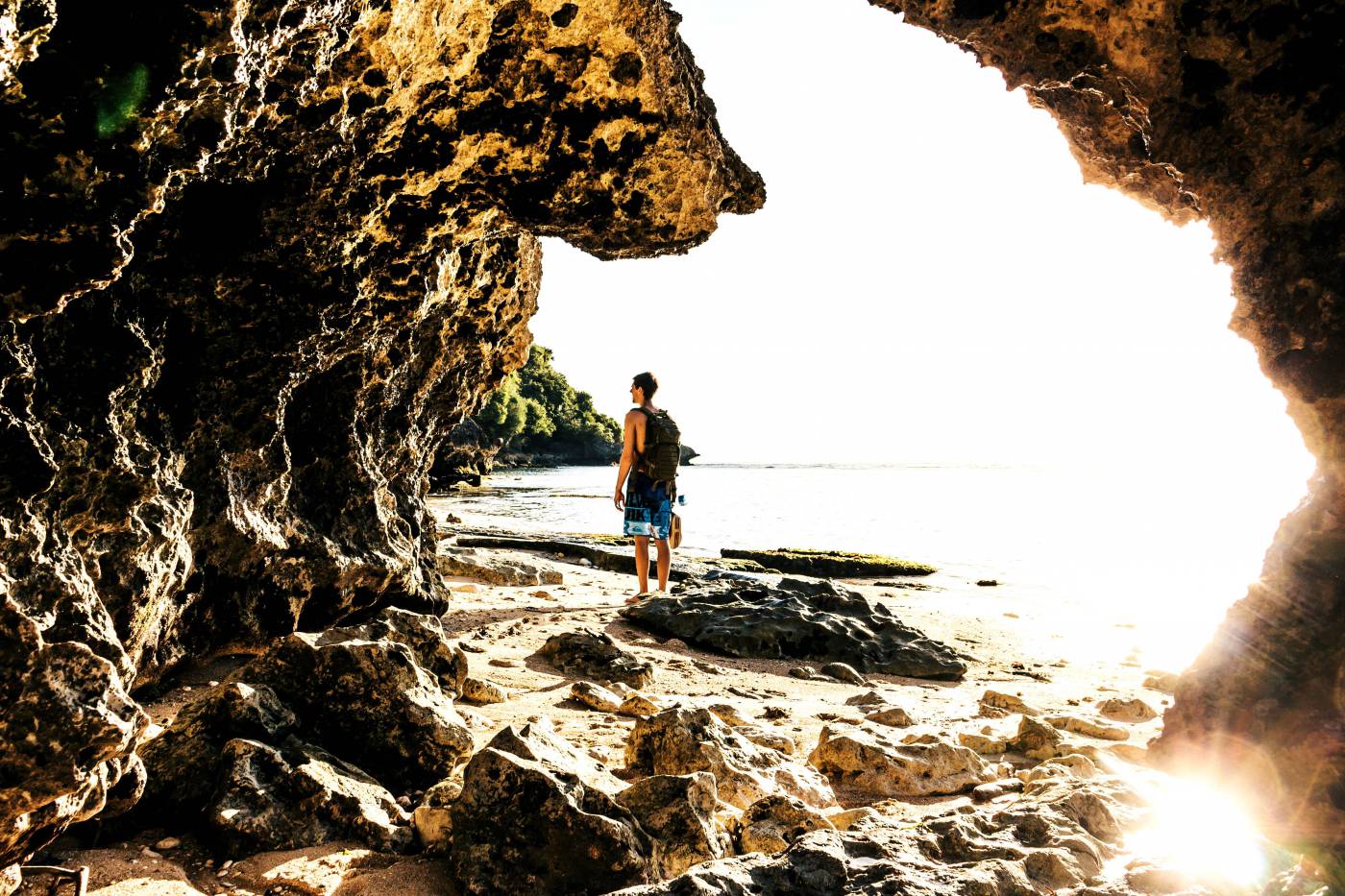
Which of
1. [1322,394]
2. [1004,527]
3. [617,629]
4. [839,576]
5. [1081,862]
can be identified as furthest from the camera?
[1004,527]

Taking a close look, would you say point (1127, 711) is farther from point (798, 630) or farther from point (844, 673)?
point (798, 630)

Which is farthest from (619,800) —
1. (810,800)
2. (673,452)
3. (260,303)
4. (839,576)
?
(839,576)

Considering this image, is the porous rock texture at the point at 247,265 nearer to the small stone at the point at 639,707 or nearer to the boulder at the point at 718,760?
the boulder at the point at 718,760

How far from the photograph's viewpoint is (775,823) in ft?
9.10

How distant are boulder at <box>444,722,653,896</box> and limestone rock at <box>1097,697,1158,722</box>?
4.20m

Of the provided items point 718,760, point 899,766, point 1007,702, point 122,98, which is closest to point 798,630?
point 1007,702

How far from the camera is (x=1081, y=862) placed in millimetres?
2410

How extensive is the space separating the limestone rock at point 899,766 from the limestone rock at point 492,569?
6.27m

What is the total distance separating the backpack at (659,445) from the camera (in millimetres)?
8352

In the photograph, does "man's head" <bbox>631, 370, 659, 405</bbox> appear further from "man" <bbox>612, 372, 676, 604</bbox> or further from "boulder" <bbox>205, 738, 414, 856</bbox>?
"boulder" <bbox>205, 738, 414, 856</bbox>

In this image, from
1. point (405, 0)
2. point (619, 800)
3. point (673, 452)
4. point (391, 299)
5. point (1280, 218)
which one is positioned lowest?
point (619, 800)

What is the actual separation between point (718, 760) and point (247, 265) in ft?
11.1

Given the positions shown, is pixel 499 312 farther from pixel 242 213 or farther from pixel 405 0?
pixel 405 0

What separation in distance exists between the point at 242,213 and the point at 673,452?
5.32 m
